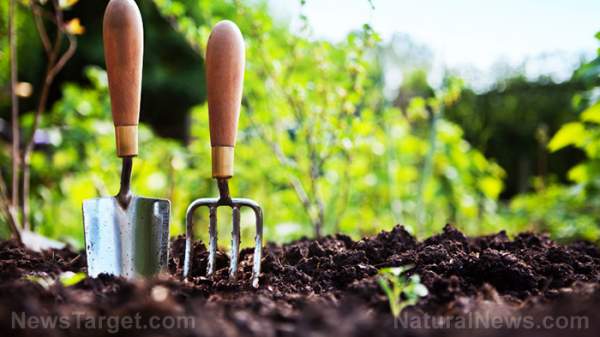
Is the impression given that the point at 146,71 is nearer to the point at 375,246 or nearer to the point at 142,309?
the point at 375,246

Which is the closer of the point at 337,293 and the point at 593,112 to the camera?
the point at 337,293

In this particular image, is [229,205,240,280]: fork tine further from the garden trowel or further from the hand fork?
the garden trowel

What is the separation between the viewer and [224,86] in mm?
1756

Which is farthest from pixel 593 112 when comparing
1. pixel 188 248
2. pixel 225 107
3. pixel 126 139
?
pixel 126 139

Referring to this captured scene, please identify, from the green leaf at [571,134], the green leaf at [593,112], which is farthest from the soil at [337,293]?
the green leaf at [571,134]

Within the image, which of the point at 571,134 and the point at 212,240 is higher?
the point at 571,134

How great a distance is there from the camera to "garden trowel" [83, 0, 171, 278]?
1.74 m

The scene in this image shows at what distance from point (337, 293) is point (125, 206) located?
2.51 ft

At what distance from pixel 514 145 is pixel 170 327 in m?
7.47

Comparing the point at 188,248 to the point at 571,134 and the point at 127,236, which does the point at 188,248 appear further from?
the point at 571,134

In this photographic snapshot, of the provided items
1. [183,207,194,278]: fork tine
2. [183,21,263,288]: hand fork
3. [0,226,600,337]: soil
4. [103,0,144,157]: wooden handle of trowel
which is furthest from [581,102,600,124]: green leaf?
[103,0,144,157]: wooden handle of trowel

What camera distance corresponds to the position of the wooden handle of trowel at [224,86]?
173cm

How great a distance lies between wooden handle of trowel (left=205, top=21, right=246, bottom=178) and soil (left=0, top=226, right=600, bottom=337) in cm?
37

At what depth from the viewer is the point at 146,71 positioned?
31.9 feet
